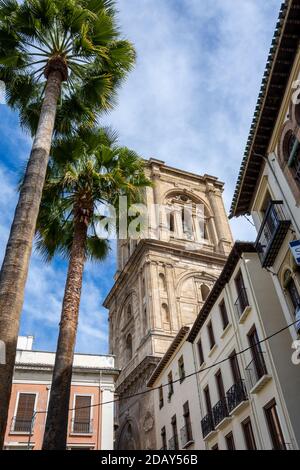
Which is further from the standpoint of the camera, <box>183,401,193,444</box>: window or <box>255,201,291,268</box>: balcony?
<box>183,401,193,444</box>: window

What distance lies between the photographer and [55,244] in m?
14.4

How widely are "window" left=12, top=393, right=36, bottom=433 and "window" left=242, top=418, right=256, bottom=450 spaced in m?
11.4

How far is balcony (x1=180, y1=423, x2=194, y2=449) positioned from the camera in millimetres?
22895

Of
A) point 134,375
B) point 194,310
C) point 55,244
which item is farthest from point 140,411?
point 55,244

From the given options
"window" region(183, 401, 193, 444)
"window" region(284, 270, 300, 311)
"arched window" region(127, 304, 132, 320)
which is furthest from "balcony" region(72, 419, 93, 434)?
"arched window" region(127, 304, 132, 320)

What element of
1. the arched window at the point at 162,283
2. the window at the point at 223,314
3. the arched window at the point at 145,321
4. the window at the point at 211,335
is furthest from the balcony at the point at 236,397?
the arched window at the point at 162,283

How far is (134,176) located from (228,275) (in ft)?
25.2

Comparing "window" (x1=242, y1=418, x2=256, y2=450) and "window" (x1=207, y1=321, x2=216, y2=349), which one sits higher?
"window" (x1=207, y1=321, x2=216, y2=349)

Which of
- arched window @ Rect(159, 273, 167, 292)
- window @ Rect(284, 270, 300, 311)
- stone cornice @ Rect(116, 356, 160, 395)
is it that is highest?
arched window @ Rect(159, 273, 167, 292)

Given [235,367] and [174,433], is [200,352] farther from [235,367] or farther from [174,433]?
Result: [174,433]

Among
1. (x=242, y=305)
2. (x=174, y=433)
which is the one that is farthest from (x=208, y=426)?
(x=174, y=433)

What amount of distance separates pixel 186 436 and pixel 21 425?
896 cm

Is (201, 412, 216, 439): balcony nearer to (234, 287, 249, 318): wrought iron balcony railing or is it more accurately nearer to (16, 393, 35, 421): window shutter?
(234, 287, 249, 318): wrought iron balcony railing

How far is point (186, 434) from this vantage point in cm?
2362
